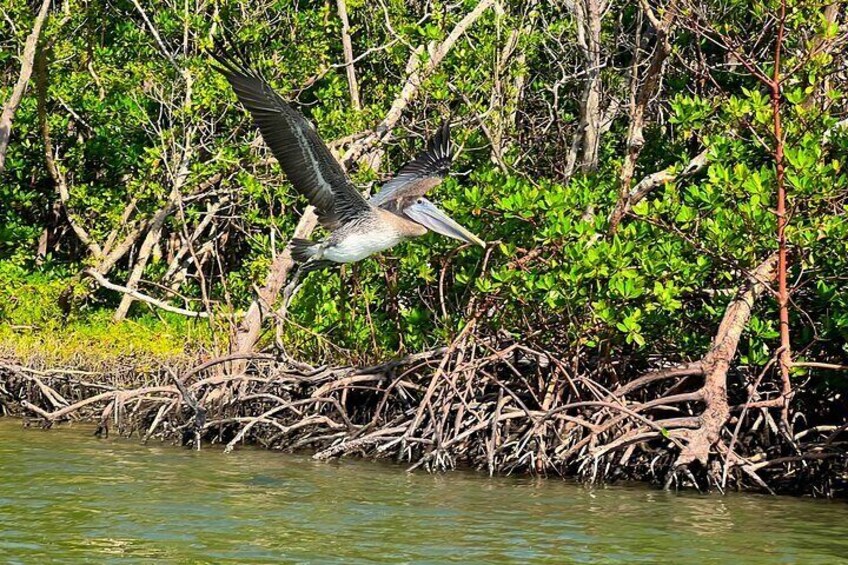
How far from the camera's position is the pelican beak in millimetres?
10992

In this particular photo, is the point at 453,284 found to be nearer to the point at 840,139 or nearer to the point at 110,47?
the point at 840,139

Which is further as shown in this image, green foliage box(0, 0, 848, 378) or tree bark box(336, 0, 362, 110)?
tree bark box(336, 0, 362, 110)

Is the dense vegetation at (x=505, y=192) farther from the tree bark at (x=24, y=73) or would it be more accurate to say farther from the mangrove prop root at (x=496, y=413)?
the tree bark at (x=24, y=73)

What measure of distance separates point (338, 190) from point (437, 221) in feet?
3.05

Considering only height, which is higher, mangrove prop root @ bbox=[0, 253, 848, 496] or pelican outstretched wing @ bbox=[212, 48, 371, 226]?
pelican outstretched wing @ bbox=[212, 48, 371, 226]

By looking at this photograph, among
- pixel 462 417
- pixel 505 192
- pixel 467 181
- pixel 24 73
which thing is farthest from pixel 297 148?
pixel 24 73

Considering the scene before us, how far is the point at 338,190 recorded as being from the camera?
10516 mm

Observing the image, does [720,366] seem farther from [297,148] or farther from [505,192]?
[297,148]

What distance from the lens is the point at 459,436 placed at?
420 inches

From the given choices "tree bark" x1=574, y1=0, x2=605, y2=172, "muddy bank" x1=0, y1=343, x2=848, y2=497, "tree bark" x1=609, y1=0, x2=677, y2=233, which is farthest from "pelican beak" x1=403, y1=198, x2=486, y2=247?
Result: "tree bark" x1=574, y1=0, x2=605, y2=172

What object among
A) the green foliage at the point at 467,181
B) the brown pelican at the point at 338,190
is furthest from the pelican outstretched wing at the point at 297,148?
the green foliage at the point at 467,181

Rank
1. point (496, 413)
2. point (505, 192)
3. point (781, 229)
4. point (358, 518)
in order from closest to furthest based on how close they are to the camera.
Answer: point (358, 518), point (781, 229), point (496, 413), point (505, 192)

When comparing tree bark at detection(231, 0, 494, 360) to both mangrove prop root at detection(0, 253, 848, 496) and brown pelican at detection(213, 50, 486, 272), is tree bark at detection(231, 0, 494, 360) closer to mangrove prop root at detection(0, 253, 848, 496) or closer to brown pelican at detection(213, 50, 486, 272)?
mangrove prop root at detection(0, 253, 848, 496)

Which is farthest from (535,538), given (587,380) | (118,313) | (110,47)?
(110,47)
